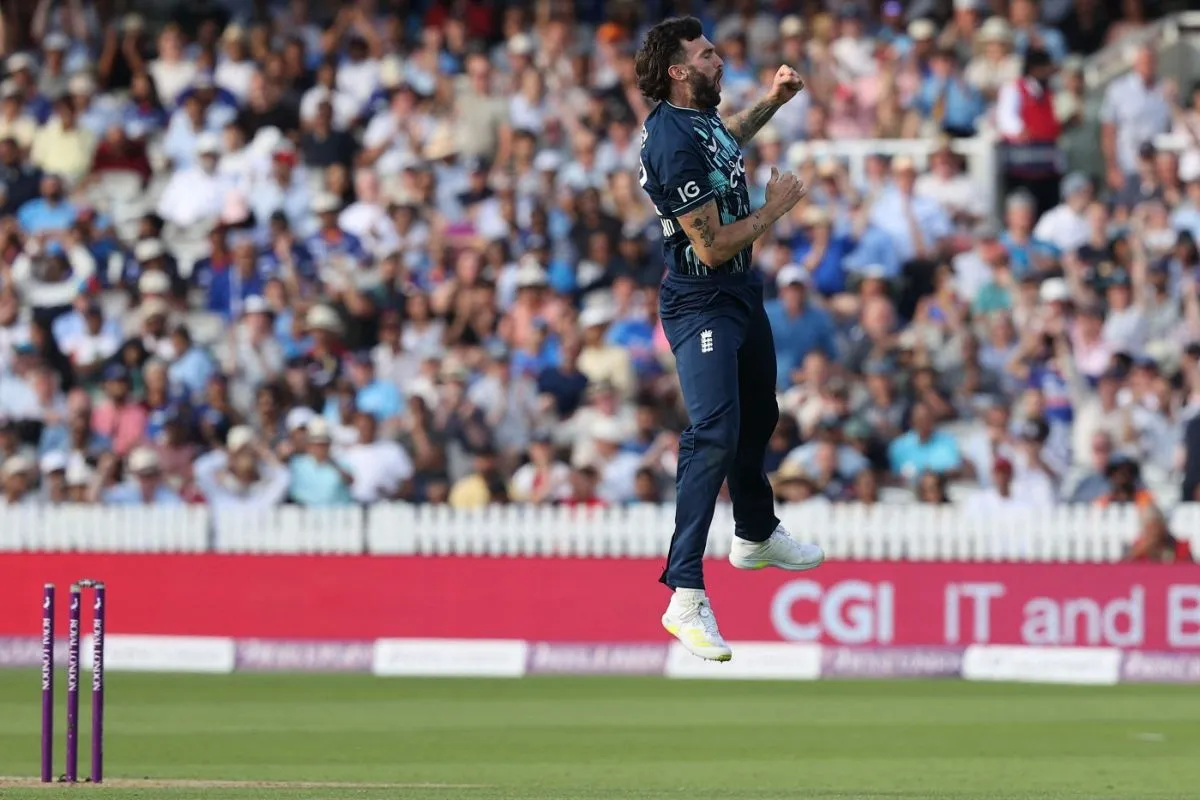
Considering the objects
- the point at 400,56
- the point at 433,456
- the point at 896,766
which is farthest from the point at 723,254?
the point at 400,56

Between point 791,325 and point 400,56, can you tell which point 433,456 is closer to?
point 791,325

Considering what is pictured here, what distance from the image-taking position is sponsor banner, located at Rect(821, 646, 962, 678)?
1505cm

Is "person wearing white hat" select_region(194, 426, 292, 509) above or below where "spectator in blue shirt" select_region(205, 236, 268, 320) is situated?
below

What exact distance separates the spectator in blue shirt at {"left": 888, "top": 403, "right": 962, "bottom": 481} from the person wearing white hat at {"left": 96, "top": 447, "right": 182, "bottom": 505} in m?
5.33

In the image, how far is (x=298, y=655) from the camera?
15688 mm

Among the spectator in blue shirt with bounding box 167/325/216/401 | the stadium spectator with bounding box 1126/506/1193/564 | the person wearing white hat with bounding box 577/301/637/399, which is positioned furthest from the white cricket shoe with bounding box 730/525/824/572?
the spectator in blue shirt with bounding box 167/325/216/401

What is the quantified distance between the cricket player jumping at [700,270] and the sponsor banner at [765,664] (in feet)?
23.3

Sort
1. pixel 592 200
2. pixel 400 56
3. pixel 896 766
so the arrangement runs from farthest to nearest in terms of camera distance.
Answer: pixel 400 56
pixel 592 200
pixel 896 766

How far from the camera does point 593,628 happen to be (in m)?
15.5

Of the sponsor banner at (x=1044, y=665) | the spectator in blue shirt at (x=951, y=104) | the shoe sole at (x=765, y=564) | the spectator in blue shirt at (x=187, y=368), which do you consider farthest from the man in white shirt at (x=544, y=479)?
the shoe sole at (x=765, y=564)

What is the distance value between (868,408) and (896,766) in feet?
18.5

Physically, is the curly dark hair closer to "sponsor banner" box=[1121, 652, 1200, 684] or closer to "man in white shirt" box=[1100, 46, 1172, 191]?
"sponsor banner" box=[1121, 652, 1200, 684]

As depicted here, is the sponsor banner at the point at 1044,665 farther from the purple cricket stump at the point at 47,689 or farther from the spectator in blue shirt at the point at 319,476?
the purple cricket stump at the point at 47,689

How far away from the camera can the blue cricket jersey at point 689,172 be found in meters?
7.72
